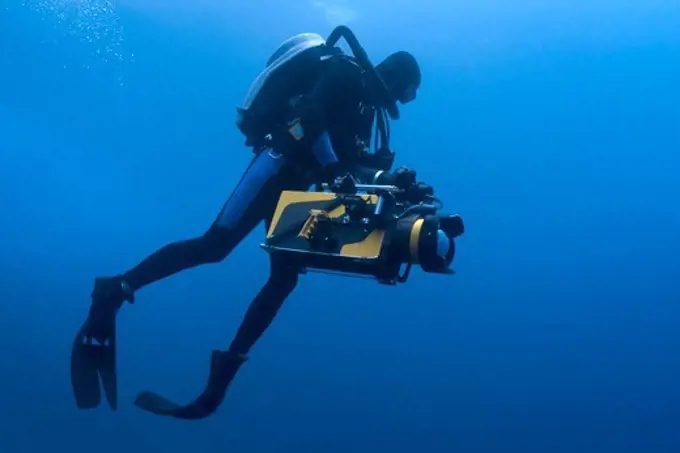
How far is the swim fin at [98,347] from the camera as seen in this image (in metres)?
3.97

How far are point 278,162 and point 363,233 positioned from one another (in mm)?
1126

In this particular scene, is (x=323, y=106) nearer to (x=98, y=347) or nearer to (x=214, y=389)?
(x=214, y=389)

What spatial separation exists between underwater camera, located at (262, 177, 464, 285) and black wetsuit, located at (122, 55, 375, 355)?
572 millimetres

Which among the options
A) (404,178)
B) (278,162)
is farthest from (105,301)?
(404,178)

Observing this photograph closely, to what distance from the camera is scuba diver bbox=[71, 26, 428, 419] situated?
3.47m

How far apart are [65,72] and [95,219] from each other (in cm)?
738

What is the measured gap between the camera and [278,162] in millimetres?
3703

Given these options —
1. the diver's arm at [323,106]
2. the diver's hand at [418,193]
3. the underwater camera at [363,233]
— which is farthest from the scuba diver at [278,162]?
the underwater camera at [363,233]

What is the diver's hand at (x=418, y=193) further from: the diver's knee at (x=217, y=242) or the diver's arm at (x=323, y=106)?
the diver's knee at (x=217, y=242)

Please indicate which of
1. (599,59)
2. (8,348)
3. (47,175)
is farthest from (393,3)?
(47,175)

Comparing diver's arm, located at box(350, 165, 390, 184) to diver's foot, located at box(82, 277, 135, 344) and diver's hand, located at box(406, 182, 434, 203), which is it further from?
diver's foot, located at box(82, 277, 135, 344)

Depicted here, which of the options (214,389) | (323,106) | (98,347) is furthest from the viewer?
(98,347)

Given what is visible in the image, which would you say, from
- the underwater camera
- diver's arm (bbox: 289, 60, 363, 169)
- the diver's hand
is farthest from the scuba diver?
the underwater camera

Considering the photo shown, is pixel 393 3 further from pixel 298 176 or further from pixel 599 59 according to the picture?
pixel 298 176
